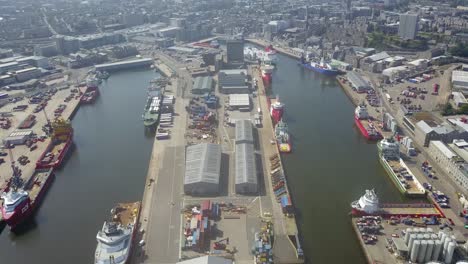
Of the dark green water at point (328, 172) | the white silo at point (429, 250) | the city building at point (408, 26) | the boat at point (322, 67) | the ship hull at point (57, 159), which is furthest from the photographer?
the city building at point (408, 26)

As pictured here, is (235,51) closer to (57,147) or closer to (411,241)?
(57,147)

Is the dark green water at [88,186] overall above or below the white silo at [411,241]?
below

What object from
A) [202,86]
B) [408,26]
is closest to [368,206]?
[202,86]

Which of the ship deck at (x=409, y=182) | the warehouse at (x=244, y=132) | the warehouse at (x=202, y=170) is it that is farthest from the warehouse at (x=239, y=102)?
the ship deck at (x=409, y=182)

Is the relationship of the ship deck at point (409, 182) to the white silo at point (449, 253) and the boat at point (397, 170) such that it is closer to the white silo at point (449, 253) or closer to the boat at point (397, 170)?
the boat at point (397, 170)

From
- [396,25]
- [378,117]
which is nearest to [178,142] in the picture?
[378,117]

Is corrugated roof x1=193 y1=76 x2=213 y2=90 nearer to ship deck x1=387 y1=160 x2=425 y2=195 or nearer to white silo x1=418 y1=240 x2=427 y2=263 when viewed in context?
ship deck x1=387 y1=160 x2=425 y2=195

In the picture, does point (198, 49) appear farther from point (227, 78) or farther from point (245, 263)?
point (245, 263)
